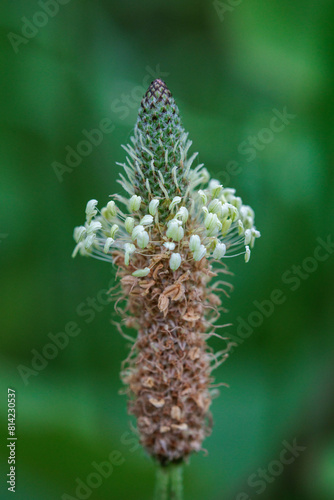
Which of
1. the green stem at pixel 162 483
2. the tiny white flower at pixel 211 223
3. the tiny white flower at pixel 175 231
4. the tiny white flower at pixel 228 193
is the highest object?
the tiny white flower at pixel 228 193

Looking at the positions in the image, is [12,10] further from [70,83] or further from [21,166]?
[21,166]

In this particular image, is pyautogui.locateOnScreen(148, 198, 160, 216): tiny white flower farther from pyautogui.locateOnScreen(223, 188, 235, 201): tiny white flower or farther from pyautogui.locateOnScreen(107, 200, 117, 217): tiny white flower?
pyautogui.locateOnScreen(223, 188, 235, 201): tiny white flower

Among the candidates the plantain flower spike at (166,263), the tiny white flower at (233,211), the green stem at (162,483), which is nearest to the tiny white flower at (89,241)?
the plantain flower spike at (166,263)

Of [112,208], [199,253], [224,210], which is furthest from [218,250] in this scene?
[112,208]

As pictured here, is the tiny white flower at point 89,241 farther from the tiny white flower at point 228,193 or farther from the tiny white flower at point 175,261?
the tiny white flower at point 228,193

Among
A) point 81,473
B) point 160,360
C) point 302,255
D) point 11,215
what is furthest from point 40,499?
point 302,255

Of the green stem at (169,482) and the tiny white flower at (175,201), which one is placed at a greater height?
the tiny white flower at (175,201)
